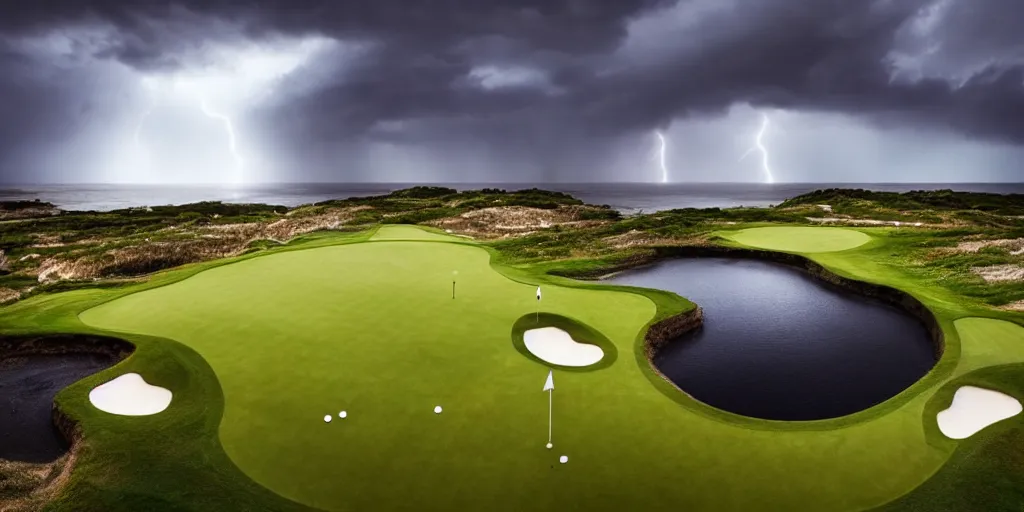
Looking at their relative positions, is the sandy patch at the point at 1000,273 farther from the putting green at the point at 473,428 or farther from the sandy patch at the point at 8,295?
the sandy patch at the point at 8,295

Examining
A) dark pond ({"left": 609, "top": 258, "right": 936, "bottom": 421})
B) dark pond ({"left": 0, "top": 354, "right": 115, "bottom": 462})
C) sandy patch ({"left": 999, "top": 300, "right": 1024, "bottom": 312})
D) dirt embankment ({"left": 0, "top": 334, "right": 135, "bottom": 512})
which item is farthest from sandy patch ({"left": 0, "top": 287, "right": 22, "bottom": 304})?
sandy patch ({"left": 999, "top": 300, "right": 1024, "bottom": 312})

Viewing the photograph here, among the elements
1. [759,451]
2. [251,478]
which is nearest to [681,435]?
[759,451]

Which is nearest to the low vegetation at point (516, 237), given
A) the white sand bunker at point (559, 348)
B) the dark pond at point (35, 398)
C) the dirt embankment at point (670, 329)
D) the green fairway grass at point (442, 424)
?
the dirt embankment at point (670, 329)

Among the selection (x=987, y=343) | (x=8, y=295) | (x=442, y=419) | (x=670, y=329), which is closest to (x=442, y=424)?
(x=442, y=419)

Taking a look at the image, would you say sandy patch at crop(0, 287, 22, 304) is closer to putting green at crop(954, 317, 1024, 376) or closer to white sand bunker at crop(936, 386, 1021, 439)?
white sand bunker at crop(936, 386, 1021, 439)

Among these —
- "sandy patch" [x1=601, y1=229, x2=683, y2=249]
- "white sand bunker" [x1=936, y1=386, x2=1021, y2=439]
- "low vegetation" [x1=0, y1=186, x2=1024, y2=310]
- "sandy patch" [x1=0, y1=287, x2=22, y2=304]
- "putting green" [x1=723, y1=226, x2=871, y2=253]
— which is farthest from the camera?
"sandy patch" [x1=601, y1=229, x2=683, y2=249]
